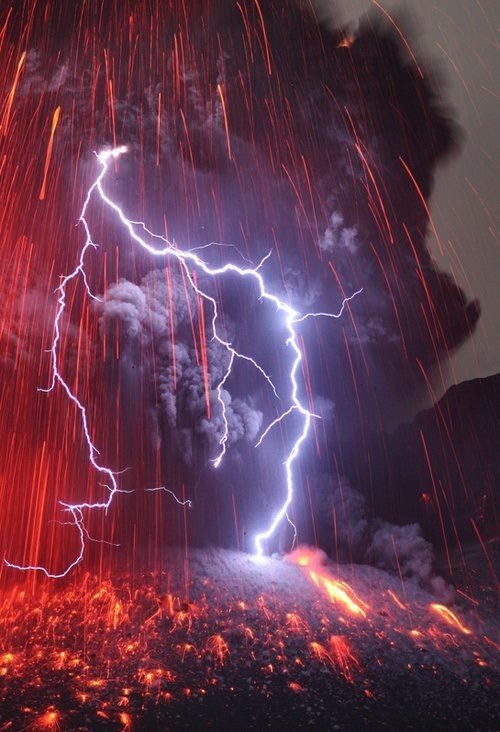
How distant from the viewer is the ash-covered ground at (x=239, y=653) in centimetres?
794

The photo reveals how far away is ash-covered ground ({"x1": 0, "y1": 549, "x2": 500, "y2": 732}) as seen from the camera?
794 cm

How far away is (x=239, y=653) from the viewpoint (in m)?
9.92

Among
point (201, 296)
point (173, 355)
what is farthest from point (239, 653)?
point (201, 296)

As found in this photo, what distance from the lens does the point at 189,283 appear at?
70.0 feet

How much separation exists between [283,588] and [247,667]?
14.2 feet

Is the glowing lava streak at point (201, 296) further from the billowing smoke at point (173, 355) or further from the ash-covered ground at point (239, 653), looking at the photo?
the ash-covered ground at point (239, 653)

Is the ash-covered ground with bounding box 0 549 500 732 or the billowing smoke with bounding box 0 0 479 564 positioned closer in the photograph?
the ash-covered ground with bounding box 0 549 500 732

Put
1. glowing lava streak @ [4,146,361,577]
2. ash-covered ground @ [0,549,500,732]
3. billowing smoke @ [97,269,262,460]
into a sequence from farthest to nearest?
billowing smoke @ [97,269,262,460]
glowing lava streak @ [4,146,361,577]
ash-covered ground @ [0,549,500,732]

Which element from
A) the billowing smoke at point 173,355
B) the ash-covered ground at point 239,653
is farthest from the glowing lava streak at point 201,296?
the ash-covered ground at point 239,653

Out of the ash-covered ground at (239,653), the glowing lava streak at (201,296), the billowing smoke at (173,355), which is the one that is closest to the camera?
the ash-covered ground at (239,653)

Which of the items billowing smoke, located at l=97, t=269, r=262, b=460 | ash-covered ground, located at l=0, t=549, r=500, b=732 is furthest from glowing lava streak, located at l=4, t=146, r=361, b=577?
ash-covered ground, located at l=0, t=549, r=500, b=732

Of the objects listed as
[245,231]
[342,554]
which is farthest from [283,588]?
[245,231]

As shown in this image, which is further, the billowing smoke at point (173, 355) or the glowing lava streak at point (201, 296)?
the billowing smoke at point (173, 355)

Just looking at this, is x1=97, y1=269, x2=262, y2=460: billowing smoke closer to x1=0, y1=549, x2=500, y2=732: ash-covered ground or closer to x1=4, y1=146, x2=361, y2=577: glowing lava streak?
x1=4, y1=146, x2=361, y2=577: glowing lava streak
